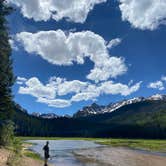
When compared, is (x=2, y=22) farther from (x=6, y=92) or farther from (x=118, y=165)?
(x=118, y=165)

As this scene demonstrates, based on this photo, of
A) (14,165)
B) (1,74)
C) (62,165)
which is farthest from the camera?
(1,74)

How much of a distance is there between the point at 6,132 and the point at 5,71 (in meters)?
9.73

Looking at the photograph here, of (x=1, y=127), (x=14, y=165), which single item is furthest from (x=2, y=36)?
(x=14, y=165)

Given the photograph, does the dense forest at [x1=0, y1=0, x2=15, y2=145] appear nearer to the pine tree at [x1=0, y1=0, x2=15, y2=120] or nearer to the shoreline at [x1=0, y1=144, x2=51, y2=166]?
the pine tree at [x1=0, y1=0, x2=15, y2=120]

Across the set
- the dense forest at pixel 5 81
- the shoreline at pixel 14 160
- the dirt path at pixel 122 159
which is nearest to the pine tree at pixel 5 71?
the dense forest at pixel 5 81

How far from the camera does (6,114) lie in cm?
6269

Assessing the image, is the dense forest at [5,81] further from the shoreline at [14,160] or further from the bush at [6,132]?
the shoreline at [14,160]

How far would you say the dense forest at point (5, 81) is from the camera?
58594 millimetres

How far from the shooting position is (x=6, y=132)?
63.5m

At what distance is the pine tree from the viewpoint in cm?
5847

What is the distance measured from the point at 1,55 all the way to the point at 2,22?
5.17 m

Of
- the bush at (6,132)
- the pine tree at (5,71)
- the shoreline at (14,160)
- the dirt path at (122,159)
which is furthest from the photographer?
the dirt path at (122,159)

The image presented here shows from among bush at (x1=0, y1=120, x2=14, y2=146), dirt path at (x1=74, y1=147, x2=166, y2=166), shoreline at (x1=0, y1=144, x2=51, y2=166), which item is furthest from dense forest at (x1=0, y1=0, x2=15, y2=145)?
dirt path at (x1=74, y1=147, x2=166, y2=166)

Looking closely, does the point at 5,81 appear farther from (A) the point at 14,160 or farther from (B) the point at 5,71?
(A) the point at 14,160
